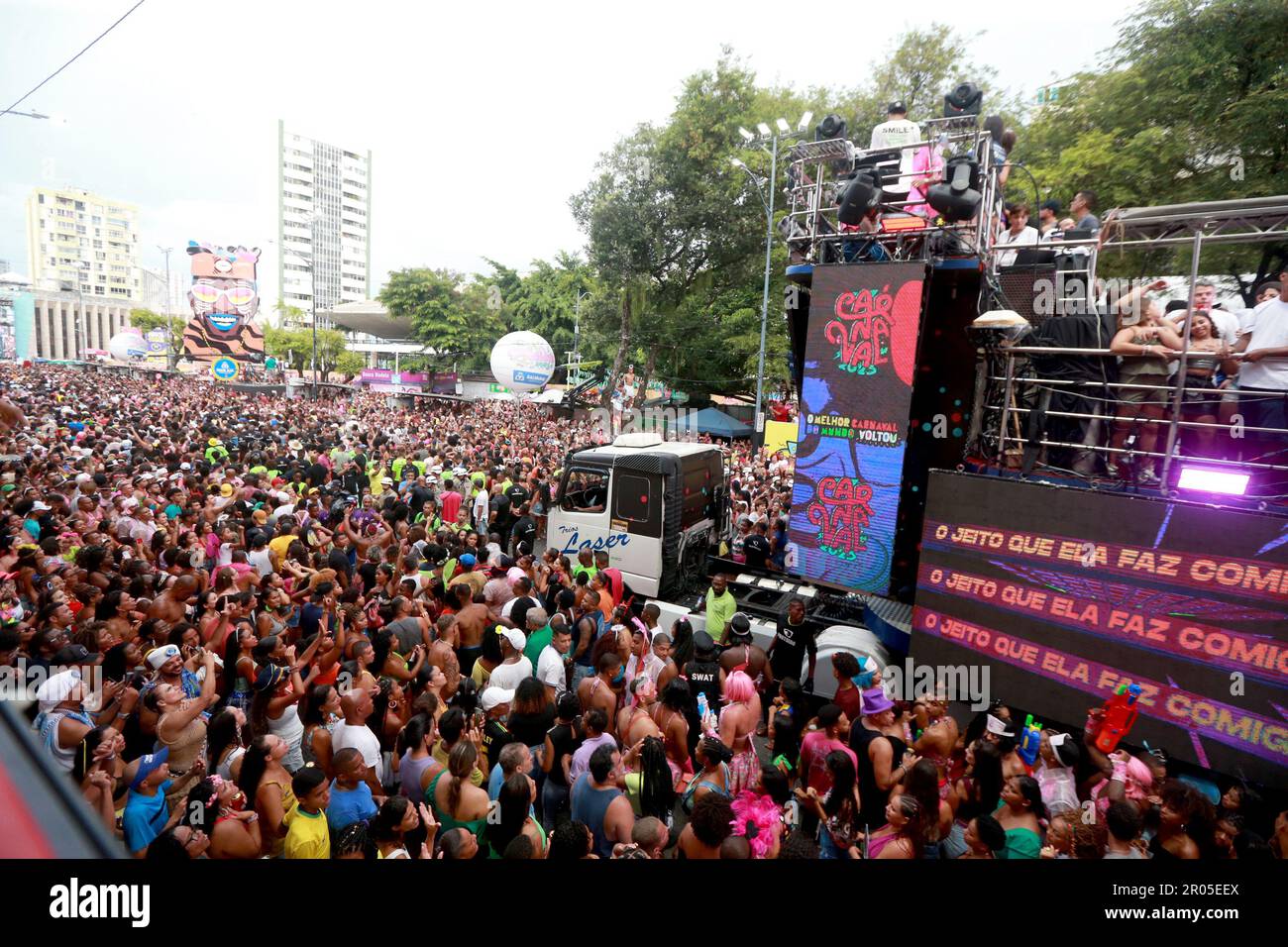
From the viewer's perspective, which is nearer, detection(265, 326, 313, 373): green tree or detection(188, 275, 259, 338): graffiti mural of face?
detection(188, 275, 259, 338): graffiti mural of face

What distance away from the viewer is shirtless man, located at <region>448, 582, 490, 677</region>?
20.6 feet

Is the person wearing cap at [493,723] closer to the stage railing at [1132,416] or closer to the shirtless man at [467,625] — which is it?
the shirtless man at [467,625]

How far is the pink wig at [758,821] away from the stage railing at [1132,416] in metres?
3.46

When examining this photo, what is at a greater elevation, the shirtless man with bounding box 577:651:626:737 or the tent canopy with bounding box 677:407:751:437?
the tent canopy with bounding box 677:407:751:437

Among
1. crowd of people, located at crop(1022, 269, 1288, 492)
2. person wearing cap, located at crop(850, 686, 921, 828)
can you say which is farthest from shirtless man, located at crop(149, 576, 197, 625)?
crowd of people, located at crop(1022, 269, 1288, 492)

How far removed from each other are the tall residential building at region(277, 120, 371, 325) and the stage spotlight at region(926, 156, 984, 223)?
118 metres

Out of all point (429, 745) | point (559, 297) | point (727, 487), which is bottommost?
point (429, 745)

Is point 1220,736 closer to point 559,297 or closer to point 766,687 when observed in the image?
point 766,687

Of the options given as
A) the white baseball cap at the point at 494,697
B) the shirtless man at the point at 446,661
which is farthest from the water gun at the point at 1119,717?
the shirtless man at the point at 446,661

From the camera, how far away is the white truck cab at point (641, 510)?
8.63 meters

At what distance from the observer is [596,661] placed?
5.58 meters

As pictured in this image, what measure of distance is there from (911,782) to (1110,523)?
254 cm

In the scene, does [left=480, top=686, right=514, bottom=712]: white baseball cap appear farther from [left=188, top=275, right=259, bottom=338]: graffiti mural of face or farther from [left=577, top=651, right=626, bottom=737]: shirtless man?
[left=188, top=275, right=259, bottom=338]: graffiti mural of face

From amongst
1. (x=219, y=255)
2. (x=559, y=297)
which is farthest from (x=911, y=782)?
(x=219, y=255)
